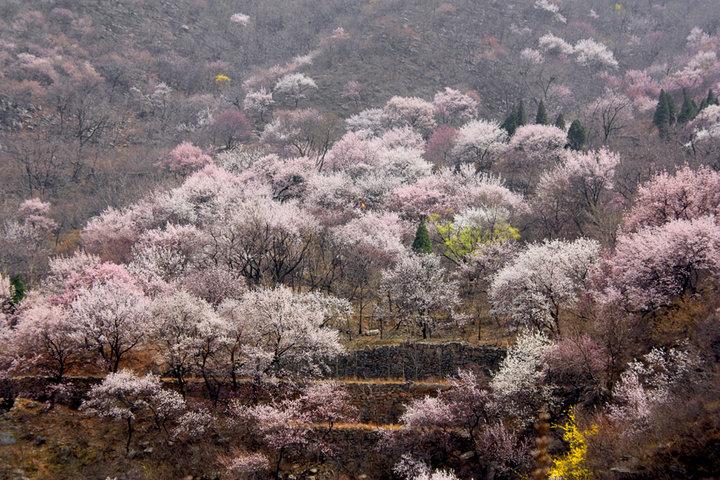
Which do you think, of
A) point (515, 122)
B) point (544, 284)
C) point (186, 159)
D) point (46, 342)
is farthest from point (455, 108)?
point (46, 342)

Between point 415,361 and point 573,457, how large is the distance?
9734 millimetres

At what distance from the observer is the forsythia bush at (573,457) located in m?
23.6

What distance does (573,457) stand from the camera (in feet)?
80.6

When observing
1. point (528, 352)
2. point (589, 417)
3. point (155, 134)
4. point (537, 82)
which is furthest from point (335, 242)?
point (537, 82)

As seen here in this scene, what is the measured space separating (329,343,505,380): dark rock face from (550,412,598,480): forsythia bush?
556cm

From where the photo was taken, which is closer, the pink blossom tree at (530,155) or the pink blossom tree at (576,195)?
the pink blossom tree at (576,195)

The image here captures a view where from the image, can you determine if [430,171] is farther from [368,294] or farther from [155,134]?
[155,134]

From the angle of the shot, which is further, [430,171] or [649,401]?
[430,171]

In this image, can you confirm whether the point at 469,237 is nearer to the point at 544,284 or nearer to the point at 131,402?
the point at 544,284

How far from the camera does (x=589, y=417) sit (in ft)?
86.5

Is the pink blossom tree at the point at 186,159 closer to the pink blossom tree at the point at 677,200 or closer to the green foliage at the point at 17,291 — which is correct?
the green foliage at the point at 17,291

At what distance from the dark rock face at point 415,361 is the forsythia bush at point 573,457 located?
5.56 m

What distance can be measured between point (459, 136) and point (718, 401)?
5038 centimetres

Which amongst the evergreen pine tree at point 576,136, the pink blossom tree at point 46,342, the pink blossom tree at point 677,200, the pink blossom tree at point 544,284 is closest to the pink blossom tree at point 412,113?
the evergreen pine tree at point 576,136
